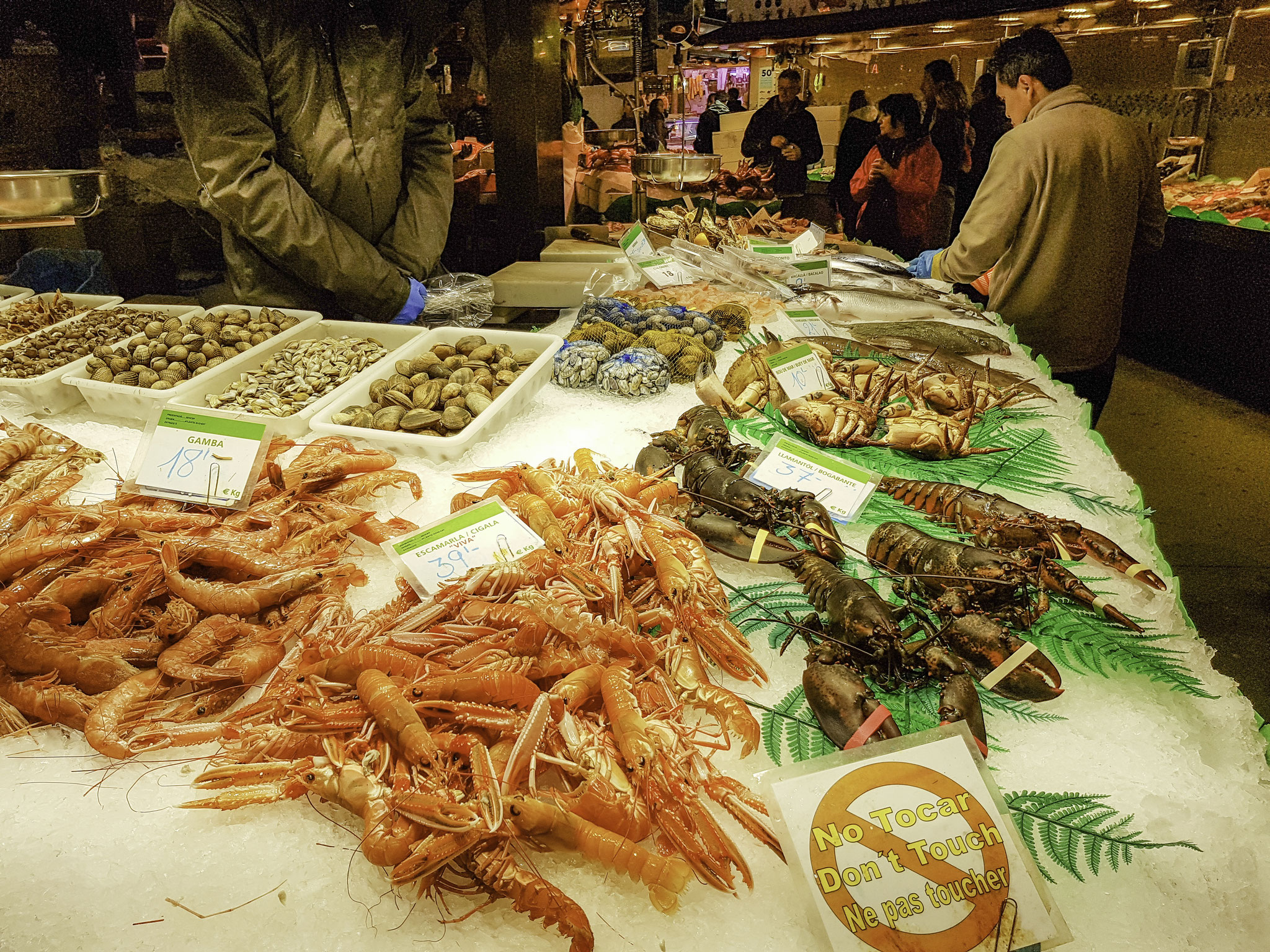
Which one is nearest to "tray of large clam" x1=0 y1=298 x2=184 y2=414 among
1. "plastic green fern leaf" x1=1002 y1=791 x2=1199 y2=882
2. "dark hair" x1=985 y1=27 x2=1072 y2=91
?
"plastic green fern leaf" x1=1002 y1=791 x2=1199 y2=882

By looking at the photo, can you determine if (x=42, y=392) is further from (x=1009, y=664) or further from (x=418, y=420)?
(x=1009, y=664)

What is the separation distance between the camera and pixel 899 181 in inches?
248

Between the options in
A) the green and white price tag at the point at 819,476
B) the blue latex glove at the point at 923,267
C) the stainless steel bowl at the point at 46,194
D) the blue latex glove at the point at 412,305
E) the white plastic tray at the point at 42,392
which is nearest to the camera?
the stainless steel bowl at the point at 46,194

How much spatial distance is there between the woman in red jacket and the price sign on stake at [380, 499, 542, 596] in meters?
5.87

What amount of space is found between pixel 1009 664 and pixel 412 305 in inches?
110

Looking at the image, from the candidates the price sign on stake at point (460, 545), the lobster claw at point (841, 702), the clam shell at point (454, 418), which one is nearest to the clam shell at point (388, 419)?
the clam shell at point (454, 418)

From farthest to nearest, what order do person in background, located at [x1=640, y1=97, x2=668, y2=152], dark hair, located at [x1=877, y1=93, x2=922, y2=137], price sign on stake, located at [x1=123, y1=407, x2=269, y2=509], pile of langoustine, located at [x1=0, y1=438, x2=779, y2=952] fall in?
person in background, located at [x1=640, y1=97, x2=668, y2=152]
dark hair, located at [x1=877, y1=93, x2=922, y2=137]
price sign on stake, located at [x1=123, y1=407, x2=269, y2=509]
pile of langoustine, located at [x1=0, y1=438, x2=779, y2=952]

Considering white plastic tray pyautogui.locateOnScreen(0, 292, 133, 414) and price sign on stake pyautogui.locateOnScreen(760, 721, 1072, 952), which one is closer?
price sign on stake pyautogui.locateOnScreen(760, 721, 1072, 952)

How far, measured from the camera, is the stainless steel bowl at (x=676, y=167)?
370cm

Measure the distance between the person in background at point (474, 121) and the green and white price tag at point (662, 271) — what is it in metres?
2.87

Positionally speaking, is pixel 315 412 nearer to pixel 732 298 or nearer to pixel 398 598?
pixel 398 598

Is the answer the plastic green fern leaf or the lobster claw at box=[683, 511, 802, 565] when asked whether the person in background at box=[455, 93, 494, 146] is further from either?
the plastic green fern leaf

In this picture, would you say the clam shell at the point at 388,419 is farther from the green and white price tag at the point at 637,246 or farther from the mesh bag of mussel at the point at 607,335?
the green and white price tag at the point at 637,246

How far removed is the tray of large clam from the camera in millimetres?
2379
